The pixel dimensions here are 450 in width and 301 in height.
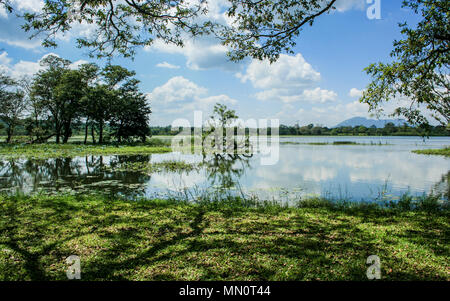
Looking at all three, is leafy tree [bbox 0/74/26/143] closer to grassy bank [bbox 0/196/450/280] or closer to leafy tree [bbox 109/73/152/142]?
leafy tree [bbox 109/73/152/142]

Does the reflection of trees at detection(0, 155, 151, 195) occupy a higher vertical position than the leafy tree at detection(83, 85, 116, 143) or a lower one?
lower

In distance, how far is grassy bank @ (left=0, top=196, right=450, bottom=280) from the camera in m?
3.79

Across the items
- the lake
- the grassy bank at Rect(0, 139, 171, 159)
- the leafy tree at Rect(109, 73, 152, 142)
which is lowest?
the lake

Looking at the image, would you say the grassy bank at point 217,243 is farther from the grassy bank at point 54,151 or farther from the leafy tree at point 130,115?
the leafy tree at point 130,115

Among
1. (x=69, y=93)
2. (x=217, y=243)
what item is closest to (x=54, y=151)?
(x=69, y=93)

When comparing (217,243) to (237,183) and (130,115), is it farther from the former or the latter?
(130,115)

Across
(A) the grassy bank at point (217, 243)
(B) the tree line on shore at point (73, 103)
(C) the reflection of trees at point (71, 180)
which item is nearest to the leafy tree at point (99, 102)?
(B) the tree line on shore at point (73, 103)

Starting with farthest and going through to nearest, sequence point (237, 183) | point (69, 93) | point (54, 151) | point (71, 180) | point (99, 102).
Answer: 1. point (99, 102)
2. point (69, 93)
3. point (54, 151)
4. point (71, 180)
5. point (237, 183)

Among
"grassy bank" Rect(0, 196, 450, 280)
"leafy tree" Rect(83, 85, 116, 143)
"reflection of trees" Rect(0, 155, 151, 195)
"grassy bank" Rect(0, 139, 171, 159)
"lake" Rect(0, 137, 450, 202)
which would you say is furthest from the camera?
"leafy tree" Rect(83, 85, 116, 143)

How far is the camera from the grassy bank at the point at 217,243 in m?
3.79

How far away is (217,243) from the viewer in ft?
15.5

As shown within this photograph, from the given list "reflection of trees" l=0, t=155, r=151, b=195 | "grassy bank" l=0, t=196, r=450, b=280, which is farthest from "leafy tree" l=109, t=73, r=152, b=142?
"grassy bank" l=0, t=196, r=450, b=280
